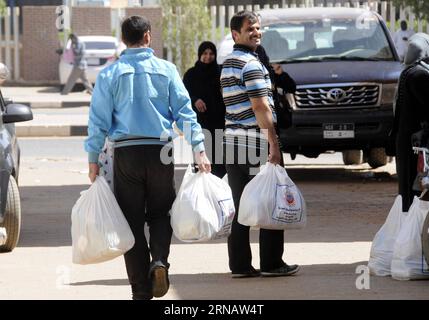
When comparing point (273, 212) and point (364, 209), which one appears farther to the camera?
point (364, 209)

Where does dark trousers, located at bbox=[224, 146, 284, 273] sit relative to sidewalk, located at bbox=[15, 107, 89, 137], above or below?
above

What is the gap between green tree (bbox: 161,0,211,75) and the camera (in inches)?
1270

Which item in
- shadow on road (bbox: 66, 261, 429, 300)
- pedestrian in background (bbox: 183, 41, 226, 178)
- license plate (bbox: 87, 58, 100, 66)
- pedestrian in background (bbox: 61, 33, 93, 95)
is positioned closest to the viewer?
shadow on road (bbox: 66, 261, 429, 300)

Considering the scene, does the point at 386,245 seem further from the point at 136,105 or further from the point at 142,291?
the point at 136,105

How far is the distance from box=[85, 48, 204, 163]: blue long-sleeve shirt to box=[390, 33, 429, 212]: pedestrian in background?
1.96 metres

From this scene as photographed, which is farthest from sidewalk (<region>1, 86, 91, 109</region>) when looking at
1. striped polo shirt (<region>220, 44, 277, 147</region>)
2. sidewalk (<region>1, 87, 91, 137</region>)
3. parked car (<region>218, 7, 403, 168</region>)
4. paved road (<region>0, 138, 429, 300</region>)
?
striped polo shirt (<region>220, 44, 277, 147</region>)

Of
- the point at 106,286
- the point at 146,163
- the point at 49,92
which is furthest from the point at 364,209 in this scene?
the point at 49,92

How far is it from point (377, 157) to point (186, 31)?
15.6 m

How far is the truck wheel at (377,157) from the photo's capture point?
1769 cm

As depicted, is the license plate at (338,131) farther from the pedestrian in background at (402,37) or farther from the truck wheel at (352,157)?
the pedestrian in background at (402,37)

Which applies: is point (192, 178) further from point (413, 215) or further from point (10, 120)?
point (10, 120)

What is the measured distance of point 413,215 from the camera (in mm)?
9391

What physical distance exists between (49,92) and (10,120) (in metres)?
23.5

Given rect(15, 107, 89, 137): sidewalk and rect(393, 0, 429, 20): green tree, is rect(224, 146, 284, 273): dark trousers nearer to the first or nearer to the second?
rect(15, 107, 89, 137): sidewalk
